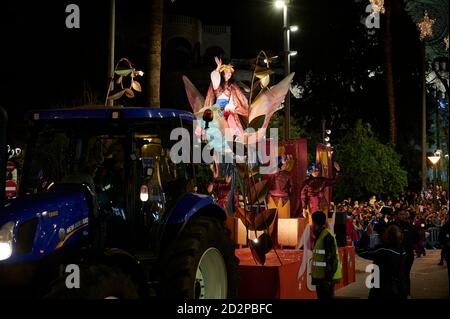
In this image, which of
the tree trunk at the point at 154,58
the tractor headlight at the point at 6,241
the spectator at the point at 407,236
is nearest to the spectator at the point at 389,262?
the spectator at the point at 407,236

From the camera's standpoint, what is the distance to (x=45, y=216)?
5.88 metres

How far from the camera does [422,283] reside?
1493 centimetres

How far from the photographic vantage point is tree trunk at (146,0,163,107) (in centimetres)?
1449

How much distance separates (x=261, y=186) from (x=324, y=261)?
87.4 inches

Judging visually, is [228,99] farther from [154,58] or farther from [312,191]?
[154,58]

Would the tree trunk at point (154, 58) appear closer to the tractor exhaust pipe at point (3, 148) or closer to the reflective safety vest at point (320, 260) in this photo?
the reflective safety vest at point (320, 260)

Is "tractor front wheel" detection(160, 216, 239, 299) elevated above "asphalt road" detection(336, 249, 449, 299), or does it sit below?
above

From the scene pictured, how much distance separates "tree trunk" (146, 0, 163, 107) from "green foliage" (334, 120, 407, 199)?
19899mm

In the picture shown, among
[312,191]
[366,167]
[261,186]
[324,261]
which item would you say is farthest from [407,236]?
[366,167]

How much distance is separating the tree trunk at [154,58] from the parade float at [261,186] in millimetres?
2329

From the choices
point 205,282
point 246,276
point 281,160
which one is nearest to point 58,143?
point 205,282

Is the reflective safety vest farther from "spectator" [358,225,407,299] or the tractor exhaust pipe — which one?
the tractor exhaust pipe

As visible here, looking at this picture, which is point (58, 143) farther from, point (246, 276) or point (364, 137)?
point (364, 137)

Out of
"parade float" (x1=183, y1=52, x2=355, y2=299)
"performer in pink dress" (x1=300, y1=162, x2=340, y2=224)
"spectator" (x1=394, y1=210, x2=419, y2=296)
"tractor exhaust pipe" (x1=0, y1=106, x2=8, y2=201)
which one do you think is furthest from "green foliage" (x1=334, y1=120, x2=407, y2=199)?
"tractor exhaust pipe" (x1=0, y1=106, x2=8, y2=201)
